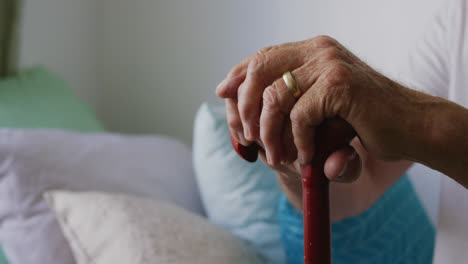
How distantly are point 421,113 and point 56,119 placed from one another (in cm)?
127

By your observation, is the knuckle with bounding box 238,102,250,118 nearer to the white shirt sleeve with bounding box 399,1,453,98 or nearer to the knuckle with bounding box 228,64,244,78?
the knuckle with bounding box 228,64,244,78

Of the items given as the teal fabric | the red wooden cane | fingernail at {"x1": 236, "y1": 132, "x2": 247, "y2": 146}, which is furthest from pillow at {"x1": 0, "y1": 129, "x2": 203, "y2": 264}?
the red wooden cane

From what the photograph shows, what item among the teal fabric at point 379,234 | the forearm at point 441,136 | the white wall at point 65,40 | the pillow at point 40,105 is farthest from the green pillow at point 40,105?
the forearm at point 441,136

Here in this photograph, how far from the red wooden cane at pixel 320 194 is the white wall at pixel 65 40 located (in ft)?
5.42

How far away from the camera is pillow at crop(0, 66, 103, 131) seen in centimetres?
148

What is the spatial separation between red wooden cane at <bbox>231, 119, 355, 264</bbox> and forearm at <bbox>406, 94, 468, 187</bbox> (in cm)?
8

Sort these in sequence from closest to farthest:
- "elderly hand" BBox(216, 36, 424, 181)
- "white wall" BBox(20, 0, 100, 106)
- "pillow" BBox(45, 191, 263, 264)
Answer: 1. "elderly hand" BBox(216, 36, 424, 181)
2. "pillow" BBox(45, 191, 263, 264)
3. "white wall" BBox(20, 0, 100, 106)

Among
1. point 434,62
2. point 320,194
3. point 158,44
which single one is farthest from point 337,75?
point 158,44

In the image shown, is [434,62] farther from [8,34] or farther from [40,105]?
[8,34]

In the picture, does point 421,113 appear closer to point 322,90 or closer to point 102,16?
point 322,90

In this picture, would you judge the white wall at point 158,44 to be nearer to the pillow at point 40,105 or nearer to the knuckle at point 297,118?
the pillow at point 40,105

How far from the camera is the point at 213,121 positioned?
1302 mm

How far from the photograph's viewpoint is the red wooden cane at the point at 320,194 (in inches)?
23.2

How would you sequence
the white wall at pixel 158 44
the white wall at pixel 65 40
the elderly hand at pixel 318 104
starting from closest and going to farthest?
the elderly hand at pixel 318 104
the white wall at pixel 158 44
the white wall at pixel 65 40
